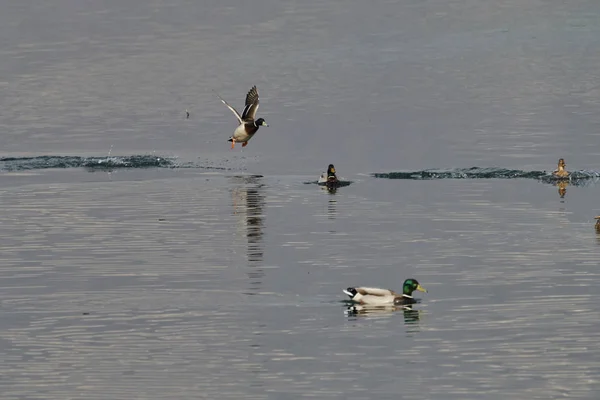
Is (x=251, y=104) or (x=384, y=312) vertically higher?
(x=251, y=104)

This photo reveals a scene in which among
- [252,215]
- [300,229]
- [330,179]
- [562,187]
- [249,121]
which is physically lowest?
[300,229]

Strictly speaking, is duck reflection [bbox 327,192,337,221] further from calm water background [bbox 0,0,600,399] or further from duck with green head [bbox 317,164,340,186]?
duck with green head [bbox 317,164,340,186]

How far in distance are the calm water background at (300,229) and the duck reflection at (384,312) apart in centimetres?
7

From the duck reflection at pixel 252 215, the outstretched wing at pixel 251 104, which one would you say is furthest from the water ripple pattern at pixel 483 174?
the outstretched wing at pixel 251 104

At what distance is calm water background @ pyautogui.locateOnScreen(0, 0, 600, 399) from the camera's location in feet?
71.5

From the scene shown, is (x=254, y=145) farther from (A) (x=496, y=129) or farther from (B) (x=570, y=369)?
(B) (x=570, y=369)

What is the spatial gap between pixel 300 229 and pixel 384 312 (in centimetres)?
813

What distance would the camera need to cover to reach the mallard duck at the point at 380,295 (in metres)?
25.5

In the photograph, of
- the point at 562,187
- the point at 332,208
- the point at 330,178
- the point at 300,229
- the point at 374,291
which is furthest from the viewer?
the point at 330,178

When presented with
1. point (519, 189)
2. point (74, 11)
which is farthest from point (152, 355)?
point (74, 11)

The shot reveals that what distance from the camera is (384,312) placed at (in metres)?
25.9

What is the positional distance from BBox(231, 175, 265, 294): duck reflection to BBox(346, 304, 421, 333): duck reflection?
7.32 feet

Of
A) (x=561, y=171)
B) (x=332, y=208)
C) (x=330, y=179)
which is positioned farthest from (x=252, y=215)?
(x=561, y=171)

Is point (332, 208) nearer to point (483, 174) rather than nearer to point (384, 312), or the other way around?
point (483, 174)
